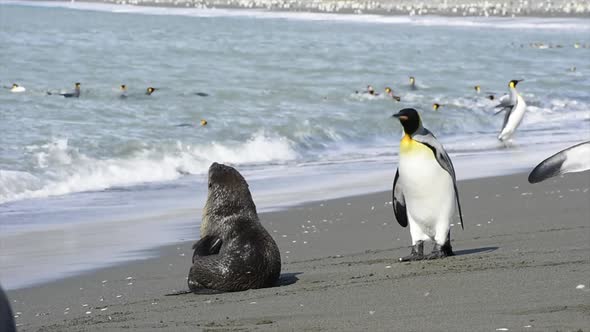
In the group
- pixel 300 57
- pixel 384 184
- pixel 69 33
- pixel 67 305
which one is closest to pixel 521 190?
pixel 384 184

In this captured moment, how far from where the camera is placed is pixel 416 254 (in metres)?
6.14

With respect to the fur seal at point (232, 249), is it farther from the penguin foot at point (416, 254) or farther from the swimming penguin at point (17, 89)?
the swimming penguin at point (17, 89)

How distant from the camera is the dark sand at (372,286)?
4195 millimetres

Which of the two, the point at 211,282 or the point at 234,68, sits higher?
the point at 211,282

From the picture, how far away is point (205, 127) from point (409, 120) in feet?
33.3

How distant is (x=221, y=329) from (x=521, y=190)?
207 inches

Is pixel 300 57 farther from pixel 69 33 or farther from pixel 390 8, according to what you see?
pixel 390 8

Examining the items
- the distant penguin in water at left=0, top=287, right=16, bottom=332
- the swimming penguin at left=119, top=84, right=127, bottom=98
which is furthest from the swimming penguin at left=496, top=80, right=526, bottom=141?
the distant penguin in water at left=0, top=287, right=16, bottom=332

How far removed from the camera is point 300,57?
110ft

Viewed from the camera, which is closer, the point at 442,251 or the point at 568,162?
the point at 568,162

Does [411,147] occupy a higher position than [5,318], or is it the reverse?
[5,318]

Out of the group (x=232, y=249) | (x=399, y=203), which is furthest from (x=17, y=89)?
(x=232, y=249)

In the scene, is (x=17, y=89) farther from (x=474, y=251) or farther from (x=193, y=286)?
(x=193, y=286)

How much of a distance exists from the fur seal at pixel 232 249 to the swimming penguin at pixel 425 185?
1.00 metres
